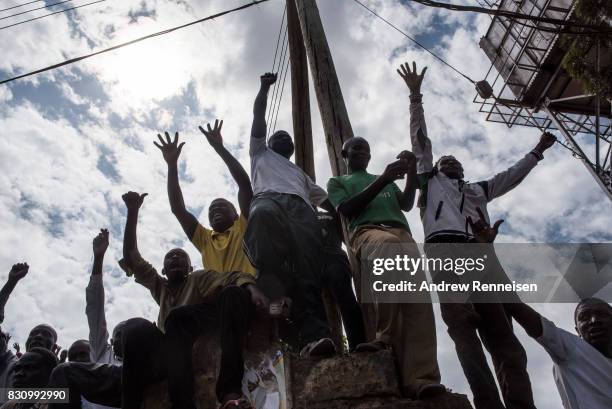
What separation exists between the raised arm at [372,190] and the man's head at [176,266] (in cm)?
122

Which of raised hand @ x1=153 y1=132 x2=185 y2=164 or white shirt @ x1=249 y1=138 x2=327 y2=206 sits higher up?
raised hand @ x1=153 y1=132 x2=185 y2=164

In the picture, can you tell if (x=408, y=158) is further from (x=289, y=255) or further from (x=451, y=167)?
(x=289, y=255)

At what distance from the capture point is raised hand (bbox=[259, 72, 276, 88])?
354 cm

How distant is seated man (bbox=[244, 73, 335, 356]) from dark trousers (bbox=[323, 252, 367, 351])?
68 mm

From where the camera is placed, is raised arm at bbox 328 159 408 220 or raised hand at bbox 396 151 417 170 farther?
raised hand at bbox 396 151 417 170

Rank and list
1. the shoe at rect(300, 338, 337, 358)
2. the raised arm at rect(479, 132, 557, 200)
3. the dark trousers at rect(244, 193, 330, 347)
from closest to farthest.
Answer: the shoe at rect(300, 338, 337, 358)
the dark trousers at rect(244, 193, 330, 347)
the raised arm at rect(479, 132, 557, 200)

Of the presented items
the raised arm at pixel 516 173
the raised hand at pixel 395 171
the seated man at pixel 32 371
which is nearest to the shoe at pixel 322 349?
the raised hand at pixel 395 171

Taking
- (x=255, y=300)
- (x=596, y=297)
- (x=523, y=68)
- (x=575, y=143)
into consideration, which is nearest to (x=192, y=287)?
(x=255, y=300)

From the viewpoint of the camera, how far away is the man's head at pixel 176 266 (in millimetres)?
3365

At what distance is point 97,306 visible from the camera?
435 cm

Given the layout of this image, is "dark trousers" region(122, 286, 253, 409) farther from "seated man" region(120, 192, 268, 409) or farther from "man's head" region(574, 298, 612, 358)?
"man's head" region(574, 298, 612, 358)

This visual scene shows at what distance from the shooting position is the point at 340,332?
3709 millimetres

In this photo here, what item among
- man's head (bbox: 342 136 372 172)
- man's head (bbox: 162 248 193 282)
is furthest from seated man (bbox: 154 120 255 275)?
man's head (bbox: 342 136 372 172)

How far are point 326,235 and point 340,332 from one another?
3.25 feet
